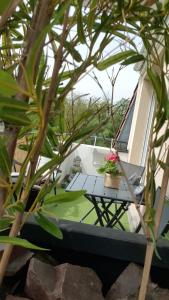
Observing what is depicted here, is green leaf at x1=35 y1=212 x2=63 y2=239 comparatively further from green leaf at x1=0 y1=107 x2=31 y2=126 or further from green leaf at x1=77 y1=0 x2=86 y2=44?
green leaf at x1=77 y1=0 x2=86 y2=44

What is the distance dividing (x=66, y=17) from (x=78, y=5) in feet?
0.15

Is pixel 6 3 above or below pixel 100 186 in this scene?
above

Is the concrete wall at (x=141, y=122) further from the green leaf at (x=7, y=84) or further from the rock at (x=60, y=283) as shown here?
the green leaf at (x=7, y=84)

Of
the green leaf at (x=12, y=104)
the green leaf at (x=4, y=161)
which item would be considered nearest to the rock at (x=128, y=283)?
the green leaf at (x=4, y=161)

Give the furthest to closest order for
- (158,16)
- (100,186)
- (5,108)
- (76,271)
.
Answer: (100,186) < (76,271) < (158,16) < (5,108)

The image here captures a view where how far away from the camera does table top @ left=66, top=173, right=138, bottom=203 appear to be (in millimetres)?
3355

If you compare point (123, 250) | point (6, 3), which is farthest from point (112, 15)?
point (123, 250)

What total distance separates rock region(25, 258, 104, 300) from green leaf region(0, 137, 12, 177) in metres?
0.52

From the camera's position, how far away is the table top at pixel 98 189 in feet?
11.0

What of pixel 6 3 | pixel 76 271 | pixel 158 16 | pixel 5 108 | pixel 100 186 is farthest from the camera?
pixel 100 186

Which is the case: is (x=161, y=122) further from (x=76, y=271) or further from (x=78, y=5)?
(x=76, y=271)

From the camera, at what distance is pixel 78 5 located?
725 mm

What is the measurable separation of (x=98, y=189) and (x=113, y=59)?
2.96 meters

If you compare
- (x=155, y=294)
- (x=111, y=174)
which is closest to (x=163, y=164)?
(x=155, y=294)
